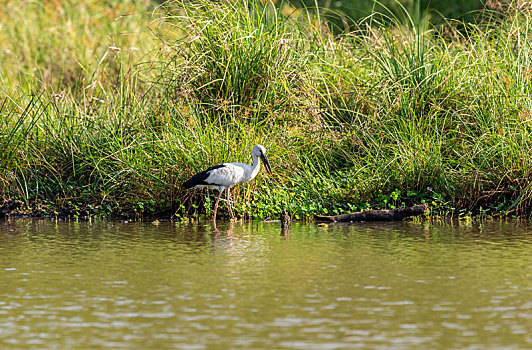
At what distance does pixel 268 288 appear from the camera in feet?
23.4

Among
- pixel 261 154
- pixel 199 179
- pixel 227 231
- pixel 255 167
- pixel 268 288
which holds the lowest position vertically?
pixel 268 288

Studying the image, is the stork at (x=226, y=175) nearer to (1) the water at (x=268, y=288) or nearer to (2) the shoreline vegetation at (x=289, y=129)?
(2) the shoreline vegetation at (x=289, y=129)

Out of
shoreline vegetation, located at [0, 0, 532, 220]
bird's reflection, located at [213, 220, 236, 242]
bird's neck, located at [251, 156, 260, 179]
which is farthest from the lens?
shoreline vegetation, located at [0, 0, 532, 220]

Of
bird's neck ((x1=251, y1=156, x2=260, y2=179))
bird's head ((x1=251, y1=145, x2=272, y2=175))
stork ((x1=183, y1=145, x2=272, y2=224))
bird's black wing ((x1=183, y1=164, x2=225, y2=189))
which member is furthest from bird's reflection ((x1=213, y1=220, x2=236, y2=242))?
bird's head ((x1=251, y1=145, x2=272, y2=175))

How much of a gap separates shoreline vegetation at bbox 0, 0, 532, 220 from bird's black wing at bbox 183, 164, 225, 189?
2.12ft

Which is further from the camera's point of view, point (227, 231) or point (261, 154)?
point (261, 154)

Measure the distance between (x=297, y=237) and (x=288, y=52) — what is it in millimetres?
3976

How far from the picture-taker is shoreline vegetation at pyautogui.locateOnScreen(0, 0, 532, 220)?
Answer: 11.9 meters

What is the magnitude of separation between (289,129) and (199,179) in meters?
2.15

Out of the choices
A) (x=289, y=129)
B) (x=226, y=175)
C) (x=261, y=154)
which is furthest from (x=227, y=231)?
(x=289, y=129)

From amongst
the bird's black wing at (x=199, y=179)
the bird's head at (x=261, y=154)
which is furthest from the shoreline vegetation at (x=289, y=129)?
the bird's black wing at (x=199, y=179)

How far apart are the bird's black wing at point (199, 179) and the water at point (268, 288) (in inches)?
27.7

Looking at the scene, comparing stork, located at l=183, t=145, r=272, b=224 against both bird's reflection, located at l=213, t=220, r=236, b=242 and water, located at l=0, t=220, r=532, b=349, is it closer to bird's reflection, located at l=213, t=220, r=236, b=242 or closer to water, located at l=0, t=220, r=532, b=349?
bird's reflection, located at l=213, t=220, r=236, b=242

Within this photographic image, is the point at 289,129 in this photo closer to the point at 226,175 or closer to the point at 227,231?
the point at 226,175
